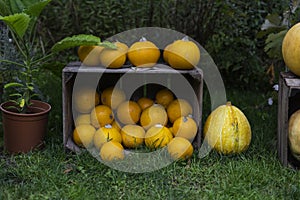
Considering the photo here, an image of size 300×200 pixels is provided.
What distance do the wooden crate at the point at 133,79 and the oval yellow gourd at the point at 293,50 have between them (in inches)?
20.7

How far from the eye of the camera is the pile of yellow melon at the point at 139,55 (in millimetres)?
2896

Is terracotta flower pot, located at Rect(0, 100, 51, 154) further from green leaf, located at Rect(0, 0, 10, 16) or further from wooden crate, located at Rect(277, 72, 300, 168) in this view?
wooden crate, located at Rect(277, 72, 300, 168)

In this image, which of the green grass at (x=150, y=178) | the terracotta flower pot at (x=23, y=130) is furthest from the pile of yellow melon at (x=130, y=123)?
the terracotta flower pot at (x=23, y=130)

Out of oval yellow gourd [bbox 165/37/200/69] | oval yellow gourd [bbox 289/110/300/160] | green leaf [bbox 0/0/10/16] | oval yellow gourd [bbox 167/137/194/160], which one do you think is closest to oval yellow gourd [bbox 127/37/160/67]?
oval yellow gourd [bbox 165/37/200/69]

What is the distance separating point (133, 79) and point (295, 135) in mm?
1194

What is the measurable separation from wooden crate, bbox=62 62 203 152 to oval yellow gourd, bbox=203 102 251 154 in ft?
0.34

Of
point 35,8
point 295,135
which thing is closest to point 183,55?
point 295,135

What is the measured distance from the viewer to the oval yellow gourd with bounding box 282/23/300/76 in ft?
9.08

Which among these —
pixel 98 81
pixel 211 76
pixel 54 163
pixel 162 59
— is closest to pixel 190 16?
pixel 211 76

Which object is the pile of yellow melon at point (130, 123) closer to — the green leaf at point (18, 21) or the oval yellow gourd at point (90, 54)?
the oval yellow gourd at point (90, 54)

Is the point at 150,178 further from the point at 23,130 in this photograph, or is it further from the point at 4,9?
the point at 4,9

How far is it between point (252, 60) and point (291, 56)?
1.43m

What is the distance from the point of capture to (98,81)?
3287 millimetres

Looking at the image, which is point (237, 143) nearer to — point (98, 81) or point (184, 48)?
point (184, 48)
